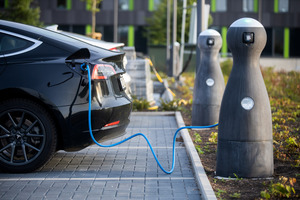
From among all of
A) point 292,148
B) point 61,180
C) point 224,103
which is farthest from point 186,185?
point 292,148

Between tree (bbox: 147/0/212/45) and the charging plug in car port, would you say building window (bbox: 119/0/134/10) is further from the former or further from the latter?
the charging plug in car port

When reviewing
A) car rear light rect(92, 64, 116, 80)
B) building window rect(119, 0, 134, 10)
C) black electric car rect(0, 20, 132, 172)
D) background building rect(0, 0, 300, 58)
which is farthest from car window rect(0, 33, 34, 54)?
building window rect(119, 0, 134, 10)

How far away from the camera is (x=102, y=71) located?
21.1 feet

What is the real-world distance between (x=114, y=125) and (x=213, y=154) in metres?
1.48

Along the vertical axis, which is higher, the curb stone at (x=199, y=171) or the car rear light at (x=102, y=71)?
the car rear light at (x=102, y=71)

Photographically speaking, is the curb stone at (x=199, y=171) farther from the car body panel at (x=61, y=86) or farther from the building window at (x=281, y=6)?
the building window at (x=281, y=6)

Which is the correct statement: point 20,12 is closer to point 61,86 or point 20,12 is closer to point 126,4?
point 126,4

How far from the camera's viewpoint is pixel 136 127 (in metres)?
10.2

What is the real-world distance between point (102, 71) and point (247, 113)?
5.90 ft

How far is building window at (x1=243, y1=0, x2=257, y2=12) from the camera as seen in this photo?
57281 mm

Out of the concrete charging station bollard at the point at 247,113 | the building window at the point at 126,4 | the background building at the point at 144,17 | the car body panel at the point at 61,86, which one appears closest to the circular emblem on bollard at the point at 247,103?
the concrete charging station bollard at the point at 247,113

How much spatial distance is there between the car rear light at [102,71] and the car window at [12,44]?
0.84m

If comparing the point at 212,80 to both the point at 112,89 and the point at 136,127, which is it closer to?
the point at 136,127

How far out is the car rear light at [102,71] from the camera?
249 inches
